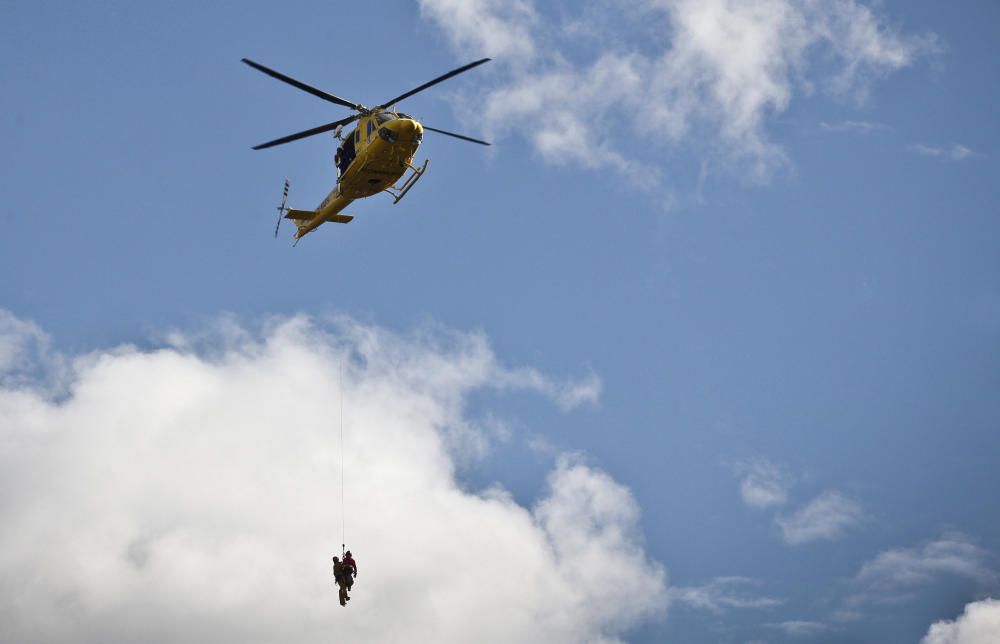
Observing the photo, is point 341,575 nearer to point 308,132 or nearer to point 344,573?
point 344,573

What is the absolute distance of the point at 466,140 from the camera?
1983 inches

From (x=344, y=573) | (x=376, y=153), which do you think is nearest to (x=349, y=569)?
(x=344, y=573)

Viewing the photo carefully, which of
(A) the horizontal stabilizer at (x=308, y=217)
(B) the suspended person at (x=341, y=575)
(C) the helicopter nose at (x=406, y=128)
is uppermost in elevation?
(A) the horizontal stabilizer at (x=308, y=217)

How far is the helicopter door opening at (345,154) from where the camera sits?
4954cm

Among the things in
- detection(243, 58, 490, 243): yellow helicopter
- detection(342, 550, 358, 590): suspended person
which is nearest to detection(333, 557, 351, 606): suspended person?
detection(342, 550, 358, 590): suspended person

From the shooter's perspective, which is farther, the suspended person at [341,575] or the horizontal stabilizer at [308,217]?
the horizontal stabilizer at [308,217]

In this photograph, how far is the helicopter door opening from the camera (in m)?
49.5

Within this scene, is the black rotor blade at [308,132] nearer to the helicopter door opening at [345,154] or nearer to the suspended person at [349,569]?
the helicopter door opening at [345,154]

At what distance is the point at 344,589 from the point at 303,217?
1762 cm

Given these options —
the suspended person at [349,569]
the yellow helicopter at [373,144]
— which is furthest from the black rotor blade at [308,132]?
the suspended person at [349,569]

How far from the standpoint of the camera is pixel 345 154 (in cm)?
5009

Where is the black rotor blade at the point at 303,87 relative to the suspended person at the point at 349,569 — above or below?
above

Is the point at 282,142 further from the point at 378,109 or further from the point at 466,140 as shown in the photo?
the point at 466,140

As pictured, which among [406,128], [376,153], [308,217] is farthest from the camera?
[308,217]
